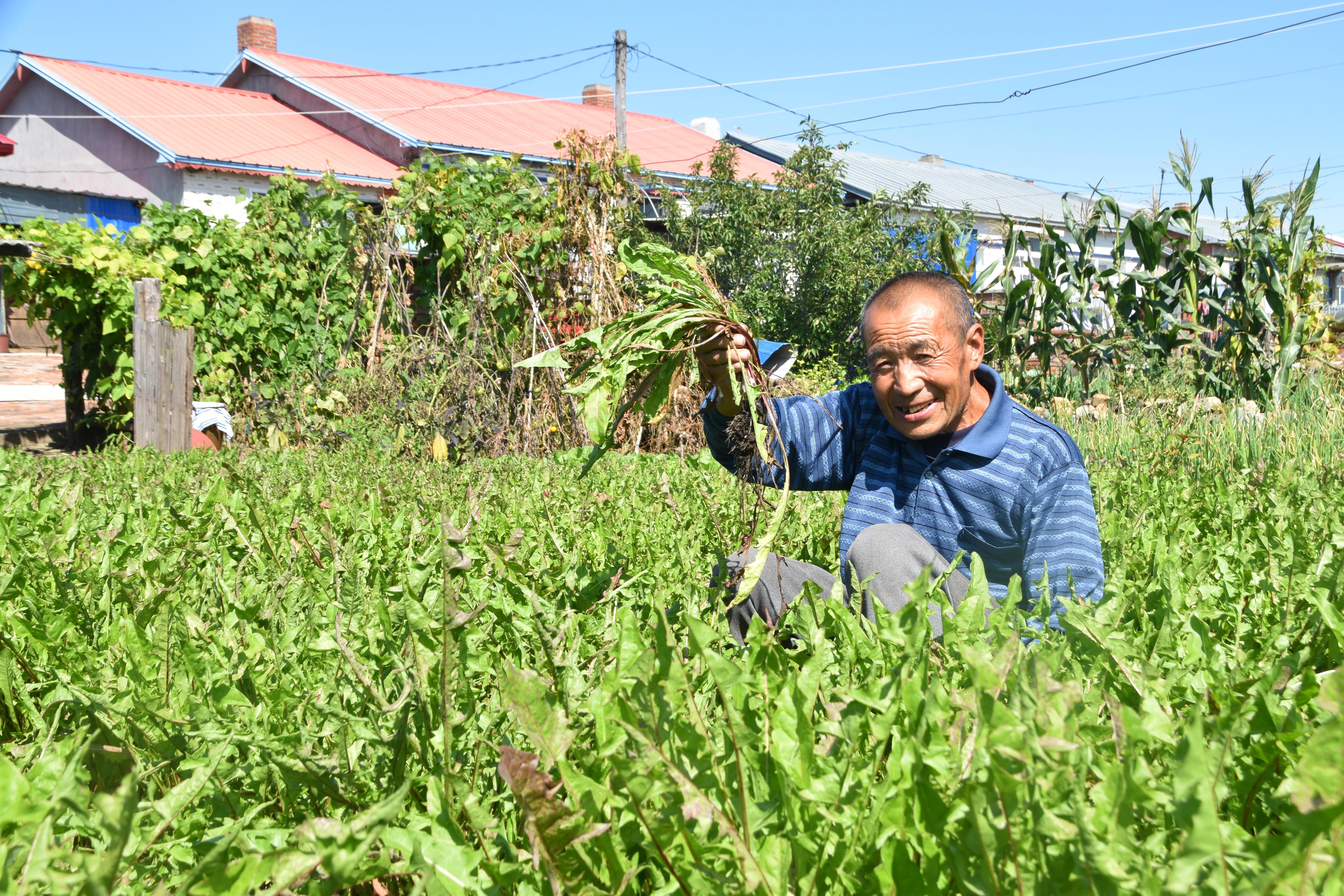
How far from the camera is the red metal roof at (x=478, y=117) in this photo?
2625 centimetres

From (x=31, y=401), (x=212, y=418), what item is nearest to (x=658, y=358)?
(x=212, y=418)

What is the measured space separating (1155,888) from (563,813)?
0.58 m

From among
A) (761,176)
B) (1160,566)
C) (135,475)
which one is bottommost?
(135,475)

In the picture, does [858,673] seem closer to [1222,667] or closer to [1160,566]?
[1222,667]

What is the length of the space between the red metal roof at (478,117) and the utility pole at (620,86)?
1696mm

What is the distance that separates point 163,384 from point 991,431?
7.20 m

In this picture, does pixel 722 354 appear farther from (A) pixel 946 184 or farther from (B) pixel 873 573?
(A) pixel 946 184

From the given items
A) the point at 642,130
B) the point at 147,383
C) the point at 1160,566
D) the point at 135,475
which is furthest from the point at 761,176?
the point at 1160,566

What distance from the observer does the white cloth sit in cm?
870

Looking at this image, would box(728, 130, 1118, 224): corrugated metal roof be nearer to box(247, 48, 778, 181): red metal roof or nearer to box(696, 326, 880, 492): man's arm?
box(247, 48, 778, 181): red metal roof

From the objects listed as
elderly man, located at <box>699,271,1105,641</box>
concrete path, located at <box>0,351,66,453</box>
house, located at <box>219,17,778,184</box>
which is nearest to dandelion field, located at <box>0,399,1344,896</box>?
elderly man, located at <box>699,271,1105,641</box>

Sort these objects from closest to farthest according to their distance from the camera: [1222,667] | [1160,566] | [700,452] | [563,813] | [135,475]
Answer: [563,813] → [1222,667] → [1160,566] → [135,475] → [700,452]

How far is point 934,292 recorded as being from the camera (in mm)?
2996

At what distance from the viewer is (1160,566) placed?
1885mm
